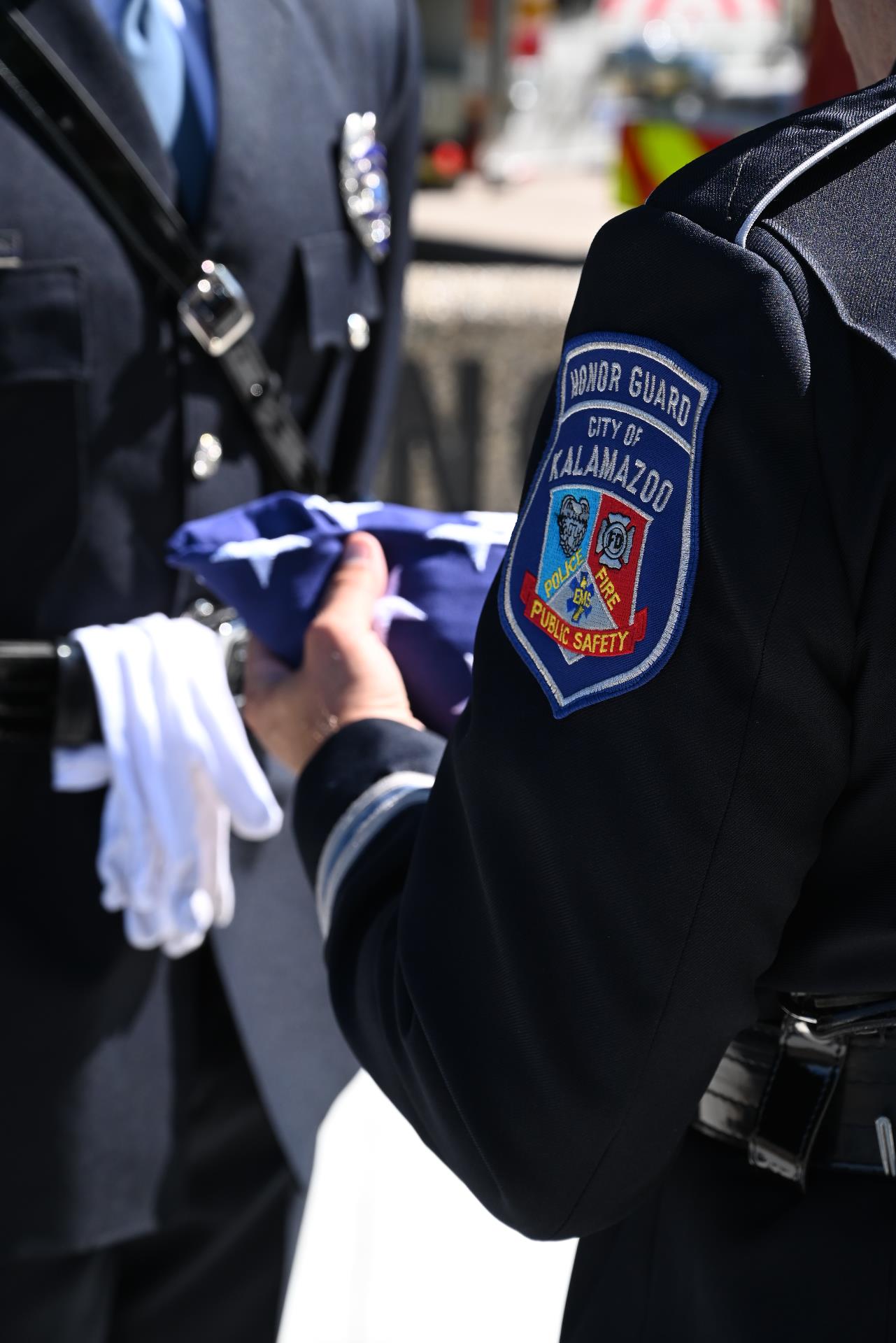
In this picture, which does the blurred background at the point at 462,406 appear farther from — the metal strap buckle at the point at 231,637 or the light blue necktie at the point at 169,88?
the light blue necktie at the point at 169,88

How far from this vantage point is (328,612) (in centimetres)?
102

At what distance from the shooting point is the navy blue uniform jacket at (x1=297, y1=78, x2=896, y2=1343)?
59 centimetres

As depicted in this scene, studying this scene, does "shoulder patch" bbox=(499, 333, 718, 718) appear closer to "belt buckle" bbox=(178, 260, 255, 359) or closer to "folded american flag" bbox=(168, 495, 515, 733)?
"folded american flag" bbox=(168, 495, 515, 733)

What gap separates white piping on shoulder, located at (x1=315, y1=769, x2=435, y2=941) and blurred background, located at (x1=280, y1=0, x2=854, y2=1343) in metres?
1.43

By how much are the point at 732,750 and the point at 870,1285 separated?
0.31 meters

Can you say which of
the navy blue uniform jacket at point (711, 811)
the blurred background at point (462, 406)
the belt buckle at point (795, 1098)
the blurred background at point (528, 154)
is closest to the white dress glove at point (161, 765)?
the navy blue uniform jacket at point (711, 811)

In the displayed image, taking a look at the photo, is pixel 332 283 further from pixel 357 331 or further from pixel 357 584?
pixel 357 584

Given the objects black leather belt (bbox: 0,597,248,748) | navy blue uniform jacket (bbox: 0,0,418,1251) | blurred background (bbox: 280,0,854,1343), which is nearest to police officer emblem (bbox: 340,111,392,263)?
navy blue uniform jacket (bbox: 0,0,418,1251)

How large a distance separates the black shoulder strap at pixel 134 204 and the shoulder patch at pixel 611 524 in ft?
2.20

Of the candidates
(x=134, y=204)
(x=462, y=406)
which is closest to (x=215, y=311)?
(x=134, y=204)

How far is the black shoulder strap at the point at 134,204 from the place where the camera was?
1181 mm

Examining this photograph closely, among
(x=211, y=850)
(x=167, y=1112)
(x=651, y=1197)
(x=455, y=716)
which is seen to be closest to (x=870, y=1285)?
(x=651, y=1197)

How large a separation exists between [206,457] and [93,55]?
352 mm

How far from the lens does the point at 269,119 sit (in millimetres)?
1349
